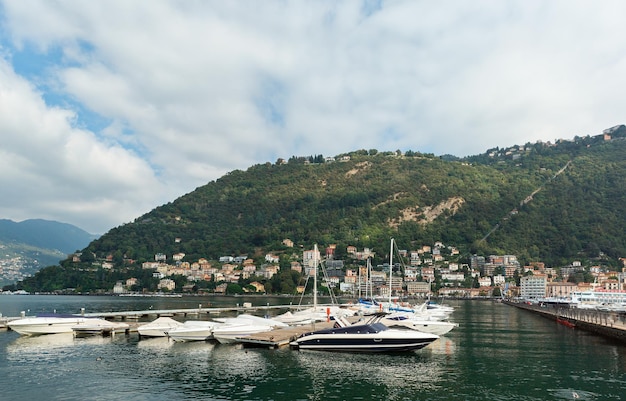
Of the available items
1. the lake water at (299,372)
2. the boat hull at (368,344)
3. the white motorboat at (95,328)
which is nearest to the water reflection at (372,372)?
the lake water at (299,372)

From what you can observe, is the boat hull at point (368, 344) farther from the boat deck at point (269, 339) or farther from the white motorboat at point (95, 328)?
the white motorboat at point (95, 328)

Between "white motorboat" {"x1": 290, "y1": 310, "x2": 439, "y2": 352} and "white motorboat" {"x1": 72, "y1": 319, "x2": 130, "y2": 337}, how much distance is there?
1851cm

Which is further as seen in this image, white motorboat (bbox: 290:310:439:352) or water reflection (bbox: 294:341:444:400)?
white motorboat (bbox: 290:310:439:352)

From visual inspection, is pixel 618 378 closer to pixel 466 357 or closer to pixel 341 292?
pixel 466 357

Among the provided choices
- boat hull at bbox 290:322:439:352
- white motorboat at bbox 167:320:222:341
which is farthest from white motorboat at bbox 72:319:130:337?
boat hull at bbox 290:322:439:352

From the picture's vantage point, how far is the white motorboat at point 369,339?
94.9 feet

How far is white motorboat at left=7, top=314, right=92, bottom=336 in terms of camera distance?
37.8 meters

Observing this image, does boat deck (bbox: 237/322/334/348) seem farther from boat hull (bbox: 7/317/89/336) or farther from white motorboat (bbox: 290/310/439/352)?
boat hull (bbox: 7/317/89/336)

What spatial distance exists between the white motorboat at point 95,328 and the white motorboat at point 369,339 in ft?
60.7

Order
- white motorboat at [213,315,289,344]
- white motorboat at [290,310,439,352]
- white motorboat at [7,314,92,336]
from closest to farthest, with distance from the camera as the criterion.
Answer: white motorboat at [290,310,439,352] → white motorboat at [213,315,289,344] → white motorboat at [7,314,92,336]

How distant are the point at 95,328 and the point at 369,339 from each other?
2272 cm

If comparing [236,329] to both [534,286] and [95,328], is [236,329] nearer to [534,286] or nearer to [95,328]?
[95,328]

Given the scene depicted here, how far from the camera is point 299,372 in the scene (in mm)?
24078

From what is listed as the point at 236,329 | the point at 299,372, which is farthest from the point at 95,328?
the point at 299,372
